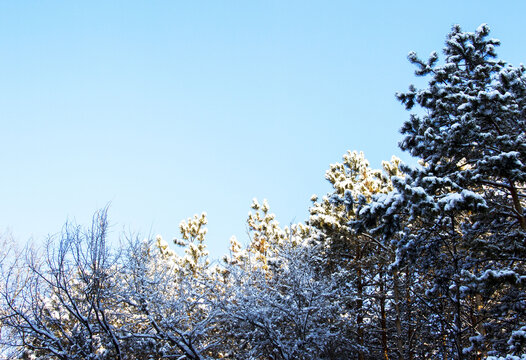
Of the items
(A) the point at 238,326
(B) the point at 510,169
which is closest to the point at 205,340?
(A) the point at 238,326

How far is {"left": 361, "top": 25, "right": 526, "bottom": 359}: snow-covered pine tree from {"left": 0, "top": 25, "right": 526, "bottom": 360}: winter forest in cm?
3

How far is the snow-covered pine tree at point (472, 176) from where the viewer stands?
20.1 feet

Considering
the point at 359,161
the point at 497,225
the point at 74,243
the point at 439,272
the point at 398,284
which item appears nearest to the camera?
the point at 497,225

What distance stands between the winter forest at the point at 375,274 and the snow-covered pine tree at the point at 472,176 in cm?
3

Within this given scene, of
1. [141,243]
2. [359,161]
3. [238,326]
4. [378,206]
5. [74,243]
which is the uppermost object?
[359,161]

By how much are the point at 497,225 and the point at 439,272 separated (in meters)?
1.61

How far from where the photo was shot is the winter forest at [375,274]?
6730 millimetres

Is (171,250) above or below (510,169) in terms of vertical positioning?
above

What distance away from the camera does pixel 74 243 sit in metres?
9.98

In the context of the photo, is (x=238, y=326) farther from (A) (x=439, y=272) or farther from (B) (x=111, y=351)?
(A) (x=439, y=272)

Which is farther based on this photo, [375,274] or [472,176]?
[375,274]

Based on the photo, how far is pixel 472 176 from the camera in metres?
6.86

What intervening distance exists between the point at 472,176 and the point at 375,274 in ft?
22.0

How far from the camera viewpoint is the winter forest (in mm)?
6730
